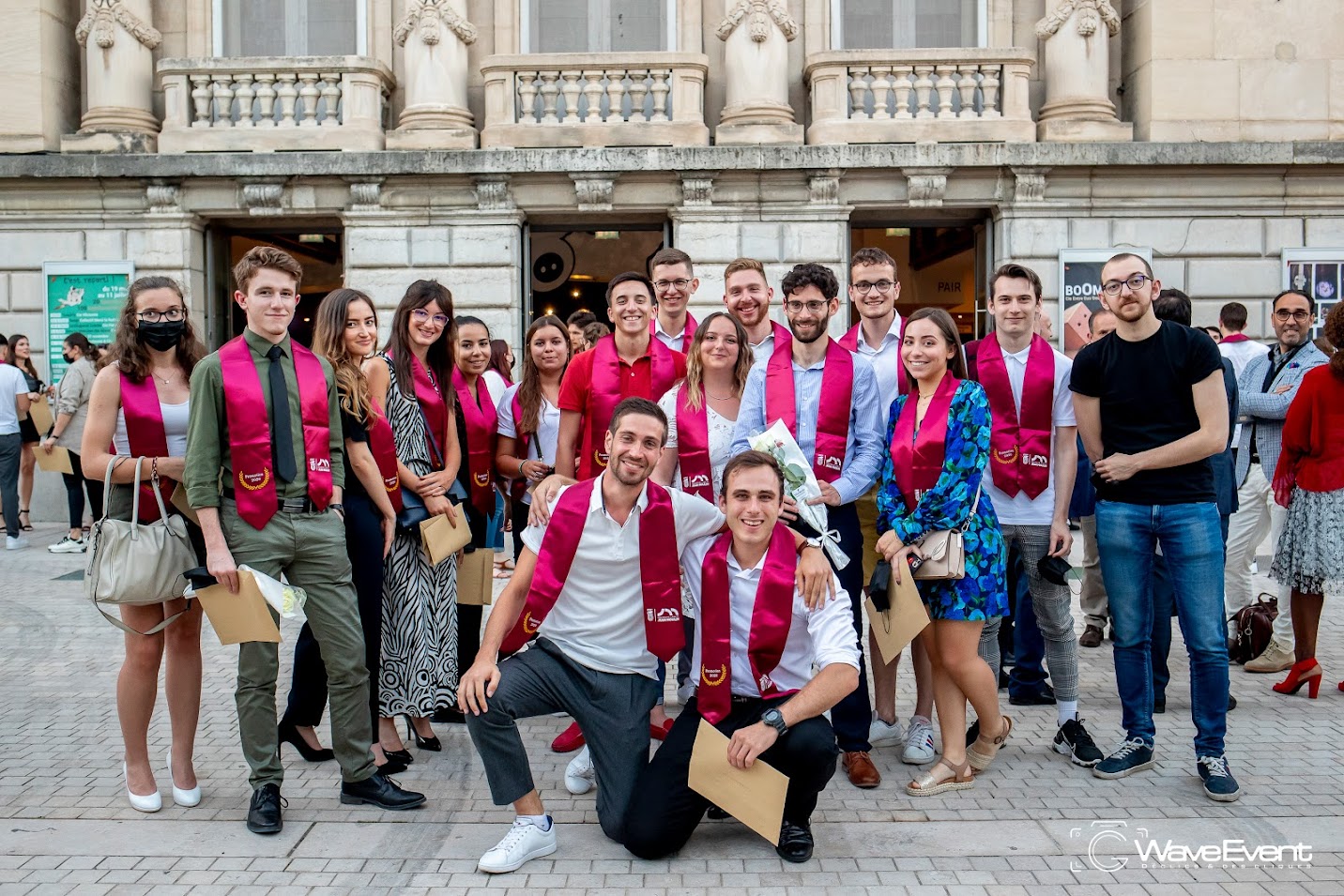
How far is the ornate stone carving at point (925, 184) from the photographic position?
1272 cm

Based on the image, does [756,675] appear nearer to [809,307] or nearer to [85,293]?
[809,307]

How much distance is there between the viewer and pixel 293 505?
14.4 feet

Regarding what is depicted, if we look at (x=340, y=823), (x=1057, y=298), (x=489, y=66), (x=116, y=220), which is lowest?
(x=340, y=823)

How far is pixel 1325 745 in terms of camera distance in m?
5.24

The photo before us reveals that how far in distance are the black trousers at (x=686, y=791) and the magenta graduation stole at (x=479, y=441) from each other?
82.8 inches

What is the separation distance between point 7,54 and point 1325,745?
1462 cm

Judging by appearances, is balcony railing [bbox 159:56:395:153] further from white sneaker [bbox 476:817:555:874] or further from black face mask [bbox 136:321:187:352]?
white sneaker [bbox 476:817:555:874]

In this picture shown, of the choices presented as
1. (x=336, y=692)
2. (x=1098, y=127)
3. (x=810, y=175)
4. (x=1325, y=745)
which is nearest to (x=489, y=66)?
(x=810, y=175)

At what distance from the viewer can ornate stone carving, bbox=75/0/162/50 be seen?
43.1 ft

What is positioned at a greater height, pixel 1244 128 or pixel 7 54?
pixel 7 54

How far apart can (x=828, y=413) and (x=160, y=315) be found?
9.25ft

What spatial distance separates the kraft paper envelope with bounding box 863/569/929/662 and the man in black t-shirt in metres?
0.99

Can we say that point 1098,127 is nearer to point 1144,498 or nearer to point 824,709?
point 1144,498

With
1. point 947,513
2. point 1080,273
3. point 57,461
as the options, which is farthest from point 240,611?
point 1080,273
